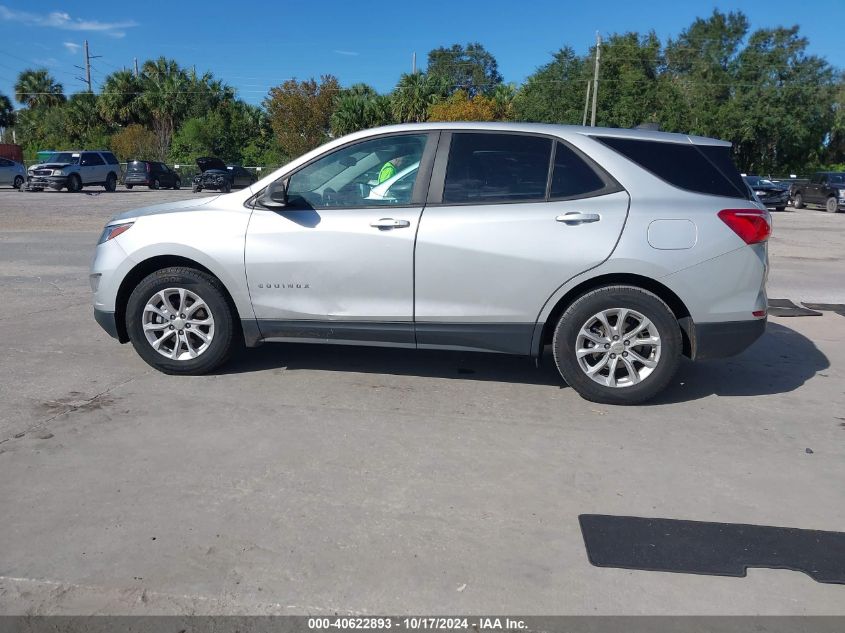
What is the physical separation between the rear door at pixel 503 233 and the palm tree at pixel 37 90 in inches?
2821

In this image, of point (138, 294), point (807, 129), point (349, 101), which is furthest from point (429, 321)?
point (807, 129)

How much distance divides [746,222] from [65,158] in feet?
114

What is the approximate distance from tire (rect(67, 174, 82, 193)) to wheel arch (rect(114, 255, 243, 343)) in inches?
1223

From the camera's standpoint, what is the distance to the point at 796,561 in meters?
3.22

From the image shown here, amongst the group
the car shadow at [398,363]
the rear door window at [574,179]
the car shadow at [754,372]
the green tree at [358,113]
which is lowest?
the car shadow at [398,363]

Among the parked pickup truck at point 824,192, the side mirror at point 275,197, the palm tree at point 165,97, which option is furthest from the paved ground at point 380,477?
the palm tree at point 165,97

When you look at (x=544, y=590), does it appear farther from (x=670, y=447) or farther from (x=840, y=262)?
(x=840, y=262)

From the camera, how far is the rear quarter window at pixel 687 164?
502 cm

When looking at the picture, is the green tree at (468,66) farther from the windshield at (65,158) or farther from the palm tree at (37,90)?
the windshield at (65,158)

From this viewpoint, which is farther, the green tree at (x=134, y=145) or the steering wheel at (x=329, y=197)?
the green tree at (x=134, y=145)

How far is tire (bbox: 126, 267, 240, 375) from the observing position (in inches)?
211

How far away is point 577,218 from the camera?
494cm

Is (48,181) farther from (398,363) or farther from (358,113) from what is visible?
(398,363)

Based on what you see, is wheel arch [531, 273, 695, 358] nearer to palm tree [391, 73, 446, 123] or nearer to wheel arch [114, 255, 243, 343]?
wheel arch [114, 255, 243, 343]
